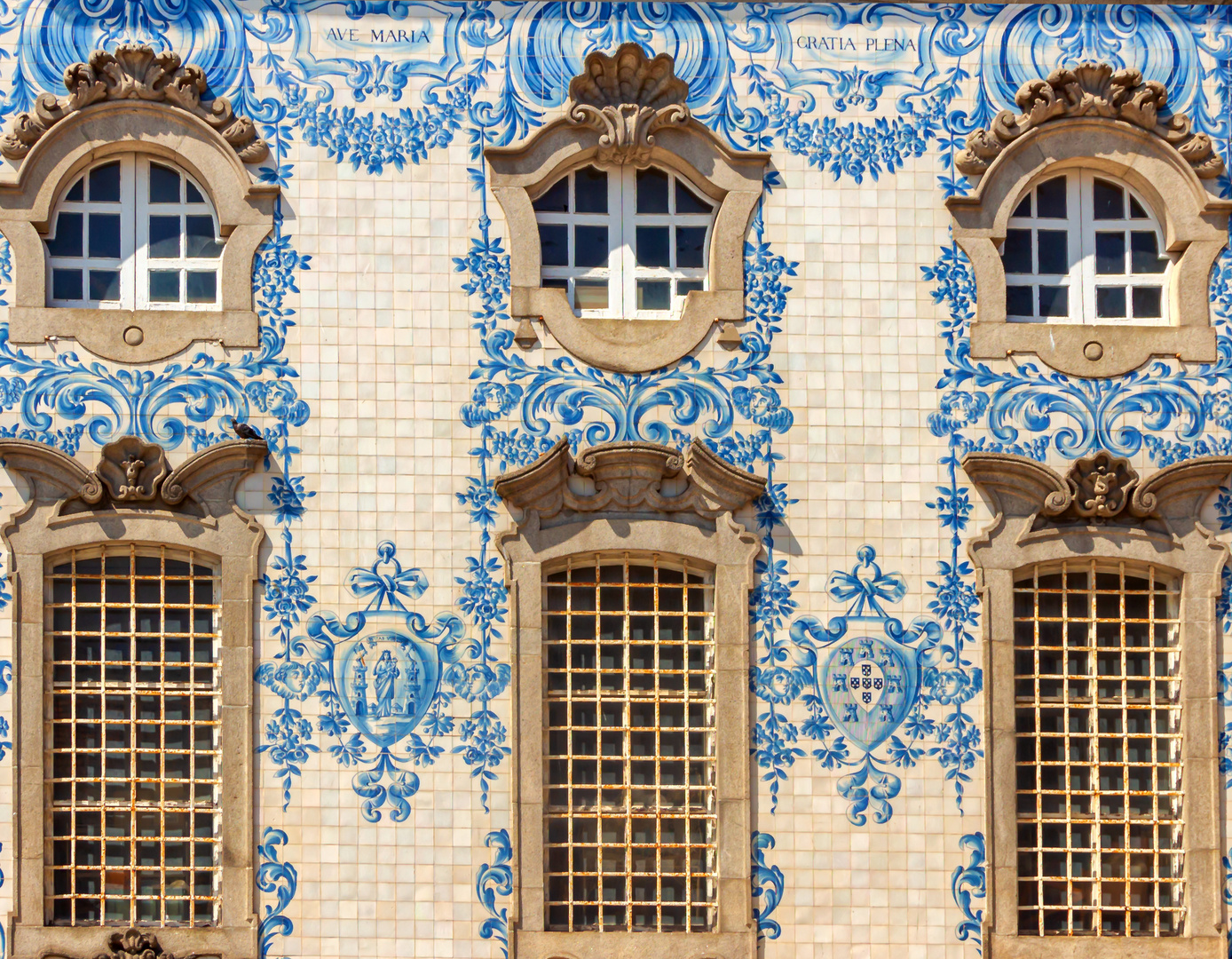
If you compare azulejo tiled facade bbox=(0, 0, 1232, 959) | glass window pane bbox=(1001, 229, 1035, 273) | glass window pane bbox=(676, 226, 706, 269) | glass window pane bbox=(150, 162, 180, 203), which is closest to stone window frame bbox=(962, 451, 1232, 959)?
azulejo tiled facade bbox=(0, 0, 1232, 959)

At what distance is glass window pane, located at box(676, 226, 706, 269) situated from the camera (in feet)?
46.0

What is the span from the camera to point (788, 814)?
1335 cm

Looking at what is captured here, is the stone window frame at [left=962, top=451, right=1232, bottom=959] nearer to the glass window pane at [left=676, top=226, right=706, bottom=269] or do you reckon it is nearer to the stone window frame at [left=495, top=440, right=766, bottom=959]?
the stone window frame at [left=495, top=440, right=766, bottom=959]

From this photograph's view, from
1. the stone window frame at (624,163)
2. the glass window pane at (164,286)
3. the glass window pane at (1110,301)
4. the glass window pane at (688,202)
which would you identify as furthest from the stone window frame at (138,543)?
the glass window pane at (1110,301)

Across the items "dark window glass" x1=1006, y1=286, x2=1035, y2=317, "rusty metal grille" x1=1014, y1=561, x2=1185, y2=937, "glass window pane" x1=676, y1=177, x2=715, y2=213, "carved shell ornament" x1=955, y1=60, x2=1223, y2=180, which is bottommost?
"rusty metal grille" x1=1014, y1=561, x2=1185, y2=937

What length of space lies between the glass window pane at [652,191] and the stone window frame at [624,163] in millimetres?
168

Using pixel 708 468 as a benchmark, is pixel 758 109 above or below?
above

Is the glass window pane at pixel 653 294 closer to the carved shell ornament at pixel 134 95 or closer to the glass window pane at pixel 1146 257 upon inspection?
the carved shell ornament at pixel 134 95

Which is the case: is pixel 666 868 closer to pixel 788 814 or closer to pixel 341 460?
pixel 788 814

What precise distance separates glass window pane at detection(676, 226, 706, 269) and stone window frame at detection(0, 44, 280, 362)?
3154 millimetres

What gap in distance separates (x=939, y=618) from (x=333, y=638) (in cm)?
458

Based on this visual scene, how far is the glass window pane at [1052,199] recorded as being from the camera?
1416 cm

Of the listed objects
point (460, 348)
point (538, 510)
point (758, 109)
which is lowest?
point (538, 510)

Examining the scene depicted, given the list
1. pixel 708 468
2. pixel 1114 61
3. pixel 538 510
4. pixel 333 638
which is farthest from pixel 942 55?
pixel 333 638
